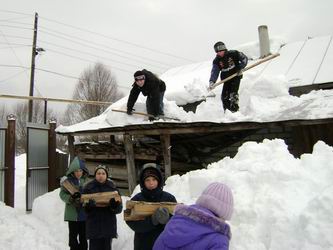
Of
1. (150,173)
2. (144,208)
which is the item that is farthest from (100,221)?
(150,173)

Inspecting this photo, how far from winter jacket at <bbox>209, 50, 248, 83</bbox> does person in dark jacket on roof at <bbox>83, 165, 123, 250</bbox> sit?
16.4 ft

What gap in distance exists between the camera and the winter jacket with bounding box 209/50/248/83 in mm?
8625

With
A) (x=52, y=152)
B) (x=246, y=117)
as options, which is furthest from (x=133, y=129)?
(x=52, y=152)

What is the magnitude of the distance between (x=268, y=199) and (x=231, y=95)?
448 cm

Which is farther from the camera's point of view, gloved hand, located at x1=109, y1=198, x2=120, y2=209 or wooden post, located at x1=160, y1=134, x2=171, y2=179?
wooden post, located at x1=160, y1=134, x2=171, y2=179

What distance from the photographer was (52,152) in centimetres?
970

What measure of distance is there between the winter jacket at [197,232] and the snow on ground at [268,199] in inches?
71.7

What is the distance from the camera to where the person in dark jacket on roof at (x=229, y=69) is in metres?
8.55

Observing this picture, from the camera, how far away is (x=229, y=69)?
347 inches

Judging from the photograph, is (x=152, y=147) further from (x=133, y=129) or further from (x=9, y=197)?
(x=9, y=197)

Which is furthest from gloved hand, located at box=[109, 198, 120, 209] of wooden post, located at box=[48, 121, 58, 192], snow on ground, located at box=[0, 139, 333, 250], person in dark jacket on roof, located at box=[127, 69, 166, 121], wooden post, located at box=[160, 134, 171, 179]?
wooden post, located at box=[48, 121, 58, 192]

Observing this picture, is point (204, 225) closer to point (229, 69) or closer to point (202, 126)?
point (202, 126)

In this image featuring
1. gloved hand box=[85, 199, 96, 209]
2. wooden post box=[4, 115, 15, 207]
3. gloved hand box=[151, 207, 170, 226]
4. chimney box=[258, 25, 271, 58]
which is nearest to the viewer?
gloved hand box=[151, 207, 170, 226]

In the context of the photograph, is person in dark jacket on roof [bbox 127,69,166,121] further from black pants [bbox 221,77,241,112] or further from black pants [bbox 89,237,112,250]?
black pants [bbox 89,237,112,250]
